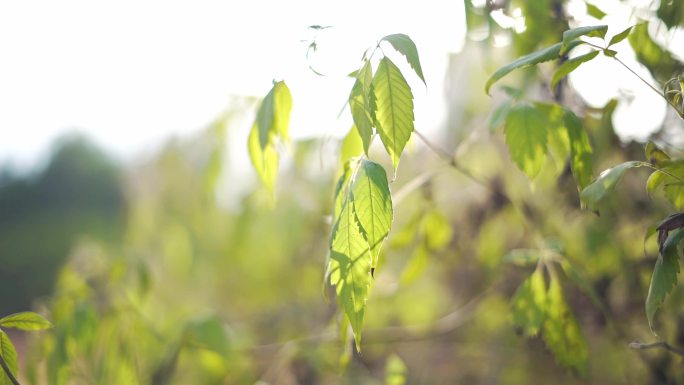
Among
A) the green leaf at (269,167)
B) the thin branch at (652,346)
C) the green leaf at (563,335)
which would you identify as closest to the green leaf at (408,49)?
the green leaf at (269,167)

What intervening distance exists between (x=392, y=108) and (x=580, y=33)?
0.69ft

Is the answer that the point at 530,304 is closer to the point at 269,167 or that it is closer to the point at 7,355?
the point at 269,167

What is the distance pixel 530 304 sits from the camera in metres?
0.98

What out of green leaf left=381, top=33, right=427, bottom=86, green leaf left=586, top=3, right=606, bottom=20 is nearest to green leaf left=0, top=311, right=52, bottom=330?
green leaf left=381, top=33, right=427, bottom=86

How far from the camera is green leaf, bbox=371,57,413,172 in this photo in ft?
2.19

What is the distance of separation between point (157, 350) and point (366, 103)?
1.31 metres

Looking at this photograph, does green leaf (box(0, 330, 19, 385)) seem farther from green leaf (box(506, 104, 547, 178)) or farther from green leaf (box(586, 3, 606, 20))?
green leaf (box(586, 3, 606, 20))

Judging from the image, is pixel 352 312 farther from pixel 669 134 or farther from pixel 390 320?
pixel 390 320

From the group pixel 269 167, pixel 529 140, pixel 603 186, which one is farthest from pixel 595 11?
pixel 269 167

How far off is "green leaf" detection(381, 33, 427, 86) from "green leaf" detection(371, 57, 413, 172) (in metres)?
0.03

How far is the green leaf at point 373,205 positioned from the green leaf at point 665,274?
11.3 inches

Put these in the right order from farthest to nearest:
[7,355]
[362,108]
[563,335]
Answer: [563,335], [7,355], [362,108]

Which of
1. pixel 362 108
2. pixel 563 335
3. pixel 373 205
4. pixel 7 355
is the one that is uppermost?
pixel 362 108

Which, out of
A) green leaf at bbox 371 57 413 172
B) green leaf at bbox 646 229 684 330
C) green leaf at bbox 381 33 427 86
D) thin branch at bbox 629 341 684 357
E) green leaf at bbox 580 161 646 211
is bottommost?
thin branch at bbox 629 341 684 357
